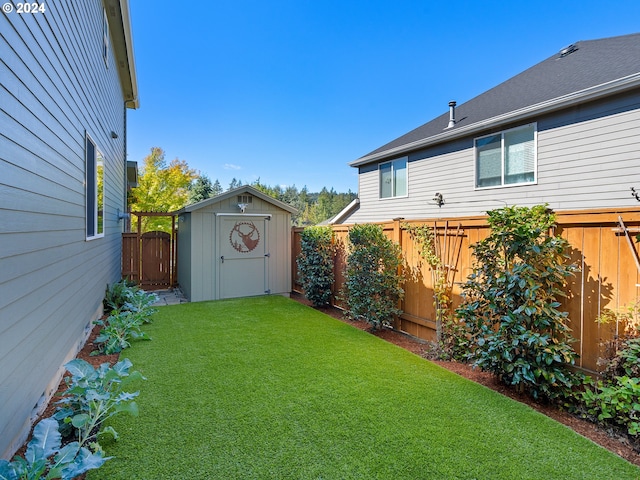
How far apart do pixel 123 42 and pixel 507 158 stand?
28.4 ft

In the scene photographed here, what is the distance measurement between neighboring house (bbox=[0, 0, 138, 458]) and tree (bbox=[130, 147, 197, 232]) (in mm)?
13016

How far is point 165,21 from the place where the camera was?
12422mm

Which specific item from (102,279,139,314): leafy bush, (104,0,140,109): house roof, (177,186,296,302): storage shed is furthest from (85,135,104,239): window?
(104,0,140,109): house roof

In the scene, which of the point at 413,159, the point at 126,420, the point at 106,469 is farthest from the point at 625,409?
the point at 413,159

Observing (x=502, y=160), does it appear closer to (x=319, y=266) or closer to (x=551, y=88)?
(x=551, y=88)

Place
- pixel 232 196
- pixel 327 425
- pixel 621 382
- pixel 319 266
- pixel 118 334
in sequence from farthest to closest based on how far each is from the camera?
1. pixel 232 196
2. pixel 319 266
3. pixel 118 334
4. pixel 327 425
5. pixel 621 382

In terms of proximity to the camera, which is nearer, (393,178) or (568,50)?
Answer: (568,50)

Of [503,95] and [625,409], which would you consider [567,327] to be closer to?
[625,409]

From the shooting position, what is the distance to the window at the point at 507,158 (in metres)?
6.89

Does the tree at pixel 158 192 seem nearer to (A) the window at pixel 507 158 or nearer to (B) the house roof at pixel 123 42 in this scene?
(B) the house roof at pixel 123 42

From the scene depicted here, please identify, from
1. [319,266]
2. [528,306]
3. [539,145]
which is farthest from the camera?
[319,266]

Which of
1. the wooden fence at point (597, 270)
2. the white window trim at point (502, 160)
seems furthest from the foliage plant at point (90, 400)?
the white window trim at point (502, 160)

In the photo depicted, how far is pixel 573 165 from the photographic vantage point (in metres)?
6.20

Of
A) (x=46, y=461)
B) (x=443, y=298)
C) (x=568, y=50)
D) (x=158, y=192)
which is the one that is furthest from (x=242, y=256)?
(x=158, y=192)
